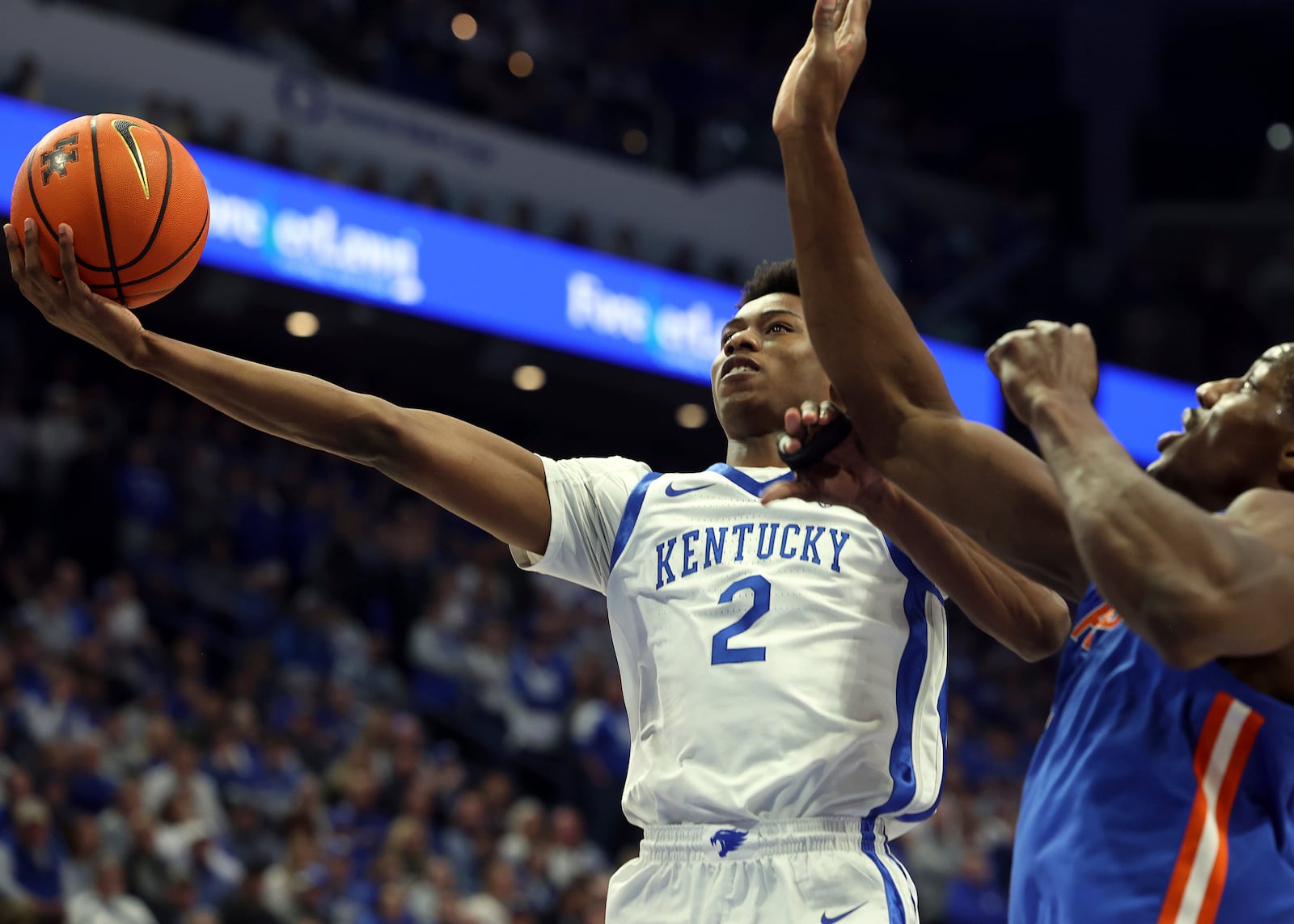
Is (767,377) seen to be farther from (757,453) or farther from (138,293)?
(138,293)

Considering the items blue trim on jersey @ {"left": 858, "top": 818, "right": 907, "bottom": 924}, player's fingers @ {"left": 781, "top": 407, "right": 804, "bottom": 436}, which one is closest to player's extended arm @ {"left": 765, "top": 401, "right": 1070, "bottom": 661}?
player's fingers @ {"left": 781, "top": 407, "right": 804, "bottom": 436}

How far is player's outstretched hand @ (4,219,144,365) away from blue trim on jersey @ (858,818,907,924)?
1.96 m

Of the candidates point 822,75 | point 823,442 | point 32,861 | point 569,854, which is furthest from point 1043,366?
point 569,854

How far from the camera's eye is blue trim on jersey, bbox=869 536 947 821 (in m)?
3.69

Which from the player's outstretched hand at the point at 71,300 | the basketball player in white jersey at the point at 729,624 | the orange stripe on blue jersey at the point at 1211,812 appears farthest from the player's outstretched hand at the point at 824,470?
the player's outstretched hand at the point at 71,300

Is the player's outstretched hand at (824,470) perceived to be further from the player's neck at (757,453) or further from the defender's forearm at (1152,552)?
the player's neck at (757,453)

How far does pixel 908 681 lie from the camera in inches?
149

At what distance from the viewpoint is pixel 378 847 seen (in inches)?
420

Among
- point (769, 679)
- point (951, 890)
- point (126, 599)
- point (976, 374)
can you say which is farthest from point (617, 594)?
point (976, 374)

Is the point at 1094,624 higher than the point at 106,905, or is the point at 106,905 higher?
the point at 1094,624

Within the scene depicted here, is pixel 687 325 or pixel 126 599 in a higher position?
pixel 687 325

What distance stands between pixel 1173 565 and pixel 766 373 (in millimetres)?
2070

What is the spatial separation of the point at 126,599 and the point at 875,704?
350 inches

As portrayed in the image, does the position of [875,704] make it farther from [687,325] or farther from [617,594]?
[687,325]
